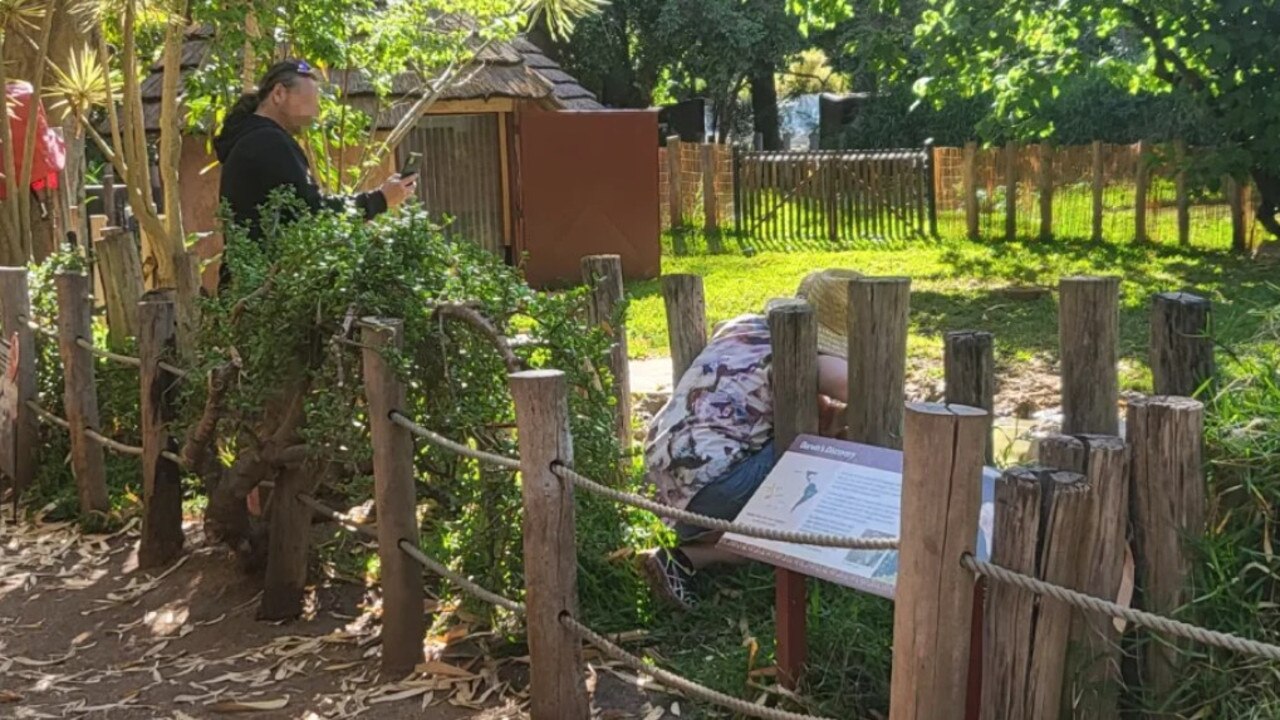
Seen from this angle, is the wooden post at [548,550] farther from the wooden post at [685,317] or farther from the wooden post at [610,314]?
the wooden post at [610,314]

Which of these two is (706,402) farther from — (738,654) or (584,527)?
(738,654)

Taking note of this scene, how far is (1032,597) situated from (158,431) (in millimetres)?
3776

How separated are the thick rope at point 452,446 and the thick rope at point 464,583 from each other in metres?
0.33

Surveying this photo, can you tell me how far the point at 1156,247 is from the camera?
15.3 m

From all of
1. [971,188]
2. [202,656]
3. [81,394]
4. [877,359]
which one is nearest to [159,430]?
[81,394]

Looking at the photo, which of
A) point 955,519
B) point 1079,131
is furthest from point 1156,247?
point 955,519

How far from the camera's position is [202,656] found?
4855 mm

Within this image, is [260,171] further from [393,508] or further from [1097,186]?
[1097,186]

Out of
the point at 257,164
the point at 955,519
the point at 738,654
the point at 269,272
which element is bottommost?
the point at 738,654

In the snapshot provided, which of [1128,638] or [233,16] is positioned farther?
[233,16]

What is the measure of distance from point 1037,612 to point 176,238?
5417 mm

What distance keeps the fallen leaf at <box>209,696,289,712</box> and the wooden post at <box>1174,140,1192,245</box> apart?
41.1 ft

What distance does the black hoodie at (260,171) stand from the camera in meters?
5.59

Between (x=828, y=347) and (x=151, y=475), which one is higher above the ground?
(x=828, y=347)
